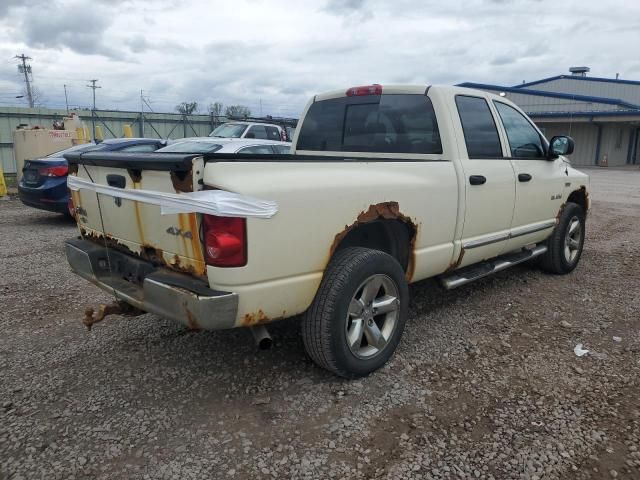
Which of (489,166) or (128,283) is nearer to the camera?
(128,283)

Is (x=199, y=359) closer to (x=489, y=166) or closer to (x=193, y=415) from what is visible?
(x=193, y=415)

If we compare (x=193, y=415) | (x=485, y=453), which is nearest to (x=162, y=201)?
(x=193, y=415)

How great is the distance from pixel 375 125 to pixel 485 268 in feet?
5.15

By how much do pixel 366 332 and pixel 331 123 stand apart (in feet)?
6.96

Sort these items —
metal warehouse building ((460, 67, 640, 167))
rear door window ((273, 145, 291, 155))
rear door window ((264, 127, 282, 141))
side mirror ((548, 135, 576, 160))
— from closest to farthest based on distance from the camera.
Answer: side mirror ((548, 135, 576, 160)) < rear door window ((273, 145, 291, 155)) < rear door window ((264, 127, 282, 141)) < metal warehouse building ((460, 67, 640, 167))

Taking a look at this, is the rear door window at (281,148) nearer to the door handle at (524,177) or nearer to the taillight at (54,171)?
the taillight at (54,171)

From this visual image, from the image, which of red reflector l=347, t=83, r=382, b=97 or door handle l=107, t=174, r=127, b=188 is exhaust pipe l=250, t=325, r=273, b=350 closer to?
door handle l=107, t=174, r=127, b=188

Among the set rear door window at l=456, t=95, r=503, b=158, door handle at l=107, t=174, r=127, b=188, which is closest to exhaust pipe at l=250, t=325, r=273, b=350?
door handle at l=107, t=174, r=127, b=188

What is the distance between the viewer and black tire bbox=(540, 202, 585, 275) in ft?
18.1

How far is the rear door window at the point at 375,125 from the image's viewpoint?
159 inches

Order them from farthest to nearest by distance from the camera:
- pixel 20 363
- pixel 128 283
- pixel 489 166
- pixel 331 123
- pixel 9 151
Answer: pixel 9 151
pixel 331 123
pixel 489 166
pixel 20 363
pixel 128 283

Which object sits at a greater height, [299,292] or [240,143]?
[240,143]

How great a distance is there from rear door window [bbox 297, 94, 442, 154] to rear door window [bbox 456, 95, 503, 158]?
324mm

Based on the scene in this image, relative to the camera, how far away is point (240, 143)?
8.90 metres
